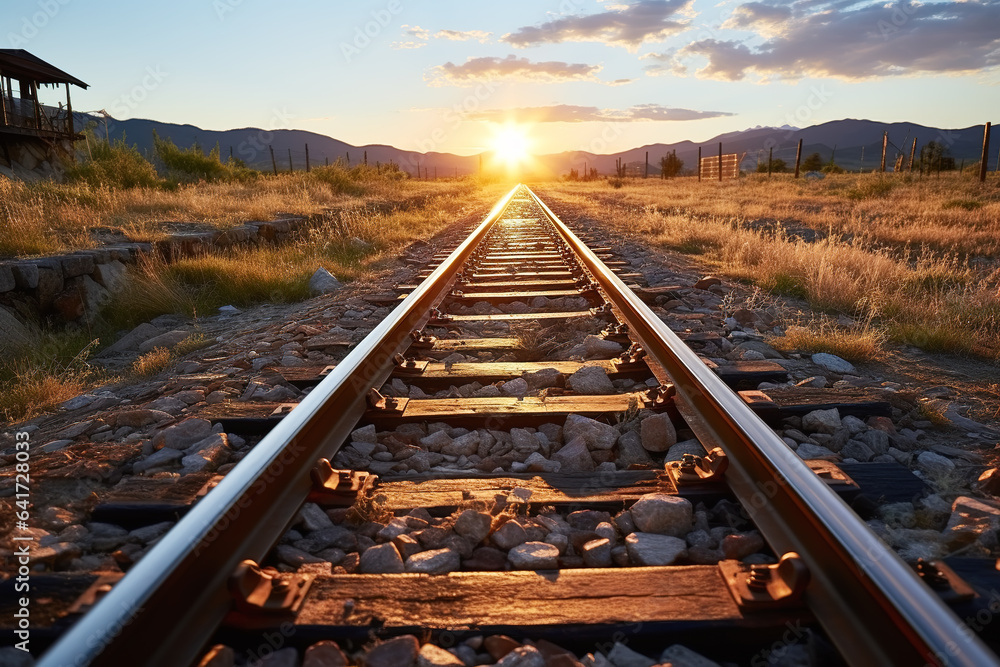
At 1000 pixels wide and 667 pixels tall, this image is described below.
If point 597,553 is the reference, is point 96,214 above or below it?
above

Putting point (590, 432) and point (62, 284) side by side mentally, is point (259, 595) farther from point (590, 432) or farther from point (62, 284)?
point (62, 284)

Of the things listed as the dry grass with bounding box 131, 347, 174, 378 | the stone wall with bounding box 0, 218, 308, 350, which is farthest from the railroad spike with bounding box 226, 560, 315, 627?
the stone wall with bounding box 0, 218, 308, 350

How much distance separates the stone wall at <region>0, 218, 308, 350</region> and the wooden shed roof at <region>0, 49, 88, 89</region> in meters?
27.7

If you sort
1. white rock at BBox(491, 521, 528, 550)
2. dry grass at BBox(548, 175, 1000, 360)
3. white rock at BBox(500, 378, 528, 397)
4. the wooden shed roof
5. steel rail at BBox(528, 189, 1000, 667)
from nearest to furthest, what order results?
1. steel rail at BBox(528, 189, 1000, 667)
2. white rock at BBox(491, 521, 528, 550)
3. white rock at BBox(500, 378, 528, 397)
4. dry grass at BBox(548, 175, 1000, 360)
5. the wooden shed roof

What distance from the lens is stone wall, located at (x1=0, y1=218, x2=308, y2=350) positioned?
16.7 ft

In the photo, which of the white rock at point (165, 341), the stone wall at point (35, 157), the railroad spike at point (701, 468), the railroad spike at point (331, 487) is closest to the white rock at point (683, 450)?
the railroad spike at point (701, 468)

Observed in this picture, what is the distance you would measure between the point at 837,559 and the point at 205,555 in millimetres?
1458

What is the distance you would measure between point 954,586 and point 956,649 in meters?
0.42

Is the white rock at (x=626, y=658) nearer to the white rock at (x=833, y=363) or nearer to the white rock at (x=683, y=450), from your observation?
the white rock at (x=683, y=450)

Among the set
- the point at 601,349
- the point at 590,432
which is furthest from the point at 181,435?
the point at 601,349

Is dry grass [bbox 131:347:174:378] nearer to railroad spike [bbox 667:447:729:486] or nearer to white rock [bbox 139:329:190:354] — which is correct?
white rock [bbox 139:329:190:354]

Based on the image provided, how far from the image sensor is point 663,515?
1.87m

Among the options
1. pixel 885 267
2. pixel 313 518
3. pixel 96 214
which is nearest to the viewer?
pixel 313 518

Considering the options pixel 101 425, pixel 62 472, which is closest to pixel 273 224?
pixel 101 425
